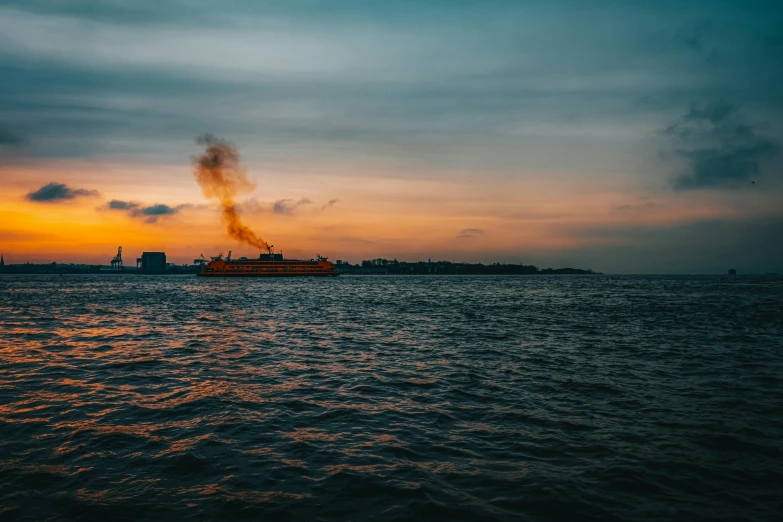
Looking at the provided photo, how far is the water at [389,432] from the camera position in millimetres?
8297

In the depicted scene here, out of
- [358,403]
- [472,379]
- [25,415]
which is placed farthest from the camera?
[472,379]

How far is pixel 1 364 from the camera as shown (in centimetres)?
2072

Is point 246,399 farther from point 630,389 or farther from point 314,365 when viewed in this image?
point 630,389

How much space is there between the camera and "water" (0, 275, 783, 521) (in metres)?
8.30

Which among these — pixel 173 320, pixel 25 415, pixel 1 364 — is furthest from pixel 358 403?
pixel 173 320

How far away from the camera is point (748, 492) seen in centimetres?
887

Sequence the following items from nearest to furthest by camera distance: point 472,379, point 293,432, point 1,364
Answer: point 293,432
point 472,379
point 1,364

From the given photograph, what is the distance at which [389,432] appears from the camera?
469 inches

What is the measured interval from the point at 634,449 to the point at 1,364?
24495mm

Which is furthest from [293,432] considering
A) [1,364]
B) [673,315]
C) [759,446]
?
[673,315]

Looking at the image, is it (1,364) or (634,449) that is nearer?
(634,449)

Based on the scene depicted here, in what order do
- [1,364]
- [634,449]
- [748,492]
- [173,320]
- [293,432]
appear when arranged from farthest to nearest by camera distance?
1. [173,320]
2. [1,364]
3. [293,432]
4. [634,449]
5. [748,492]

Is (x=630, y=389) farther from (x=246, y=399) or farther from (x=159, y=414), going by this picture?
(x=159, y=414)

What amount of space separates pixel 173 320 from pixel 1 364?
20467 millimetres
